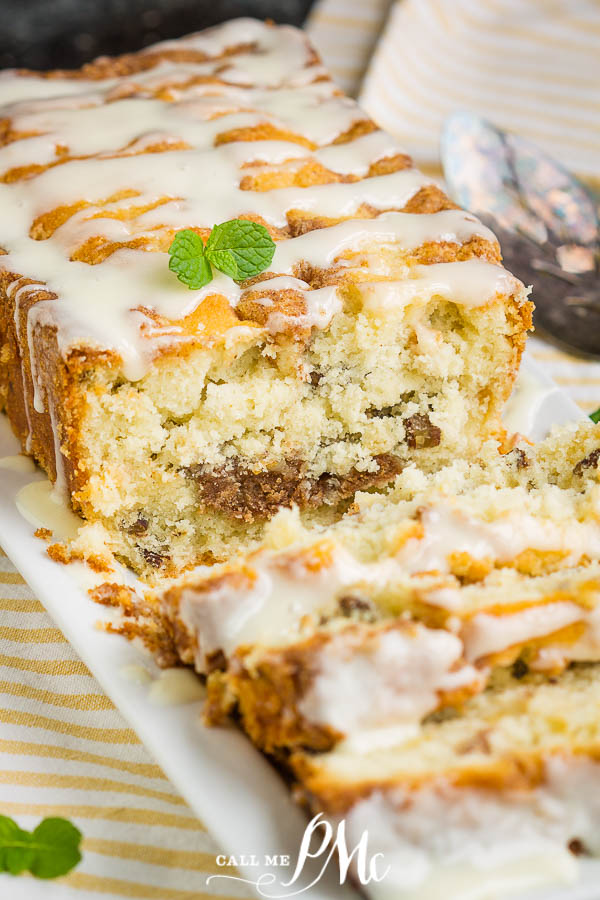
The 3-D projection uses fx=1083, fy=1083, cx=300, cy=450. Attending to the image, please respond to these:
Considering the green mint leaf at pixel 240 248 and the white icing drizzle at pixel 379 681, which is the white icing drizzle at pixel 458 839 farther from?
the green mint leaf at pixel 240 248

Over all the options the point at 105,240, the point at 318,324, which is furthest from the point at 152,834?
the point at 105,240

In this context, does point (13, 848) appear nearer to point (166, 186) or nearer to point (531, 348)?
point (166, 186)

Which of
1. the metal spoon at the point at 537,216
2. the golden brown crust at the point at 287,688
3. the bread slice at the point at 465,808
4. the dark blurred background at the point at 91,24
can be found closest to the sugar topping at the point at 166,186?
the metal spoon at the point at 537,216

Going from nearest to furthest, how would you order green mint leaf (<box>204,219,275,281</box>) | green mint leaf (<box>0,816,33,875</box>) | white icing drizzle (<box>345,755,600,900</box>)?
white icing drizzle (<box>345,755,600,900</box>) < green mint leaf (<box>0,816,33,875</box>) < green mint leaf (<box>204,219,275,281</box>)

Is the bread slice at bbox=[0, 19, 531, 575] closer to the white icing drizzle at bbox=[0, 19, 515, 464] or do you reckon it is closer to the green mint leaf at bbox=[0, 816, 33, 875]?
the white icing drizzle at bbox=[0, 19, 515, 464]

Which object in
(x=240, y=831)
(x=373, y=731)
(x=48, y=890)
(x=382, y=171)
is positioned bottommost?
(x=48, y=890)

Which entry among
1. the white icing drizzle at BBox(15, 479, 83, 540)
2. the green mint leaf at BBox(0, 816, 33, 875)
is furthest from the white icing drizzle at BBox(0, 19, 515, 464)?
the green mint leaf at BBox(0, 816, 33, 875)

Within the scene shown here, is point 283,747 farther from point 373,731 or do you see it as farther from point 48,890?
point 48,890
